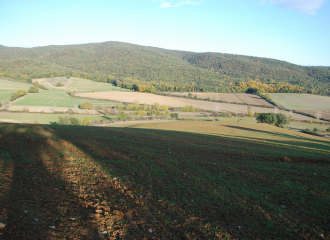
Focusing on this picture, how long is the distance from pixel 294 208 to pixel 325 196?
2.41 metres

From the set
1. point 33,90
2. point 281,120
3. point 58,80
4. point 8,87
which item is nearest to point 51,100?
point 33,90

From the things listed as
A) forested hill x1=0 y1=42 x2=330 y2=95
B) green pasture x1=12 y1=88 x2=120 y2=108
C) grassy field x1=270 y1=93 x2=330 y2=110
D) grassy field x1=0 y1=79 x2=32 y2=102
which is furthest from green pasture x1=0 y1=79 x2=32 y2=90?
grassy field x1=270 y1=93 x2=330 y2=110

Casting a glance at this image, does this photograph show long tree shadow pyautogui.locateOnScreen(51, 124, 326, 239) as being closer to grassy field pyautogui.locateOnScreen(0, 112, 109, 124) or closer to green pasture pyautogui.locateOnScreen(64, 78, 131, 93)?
grassy field pyautogui.locateOnScreen(0, 112, 109, 124)

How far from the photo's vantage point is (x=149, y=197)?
7.88m

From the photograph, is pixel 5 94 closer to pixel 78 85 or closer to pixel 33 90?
pixel 33 90

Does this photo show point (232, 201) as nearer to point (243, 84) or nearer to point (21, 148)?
point (21, 148)

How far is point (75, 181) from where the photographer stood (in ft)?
28.2

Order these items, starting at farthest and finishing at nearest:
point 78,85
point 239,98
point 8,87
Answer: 1. point 78,85
2. point 239,98
3. point 8,87

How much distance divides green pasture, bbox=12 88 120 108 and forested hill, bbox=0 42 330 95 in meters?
29.7

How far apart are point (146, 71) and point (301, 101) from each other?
10693 cm

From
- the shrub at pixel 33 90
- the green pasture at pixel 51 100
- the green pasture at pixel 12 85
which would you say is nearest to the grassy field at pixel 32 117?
the green pasture at pixel 51 100

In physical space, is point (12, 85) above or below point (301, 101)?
above

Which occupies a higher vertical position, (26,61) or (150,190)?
(26,61)

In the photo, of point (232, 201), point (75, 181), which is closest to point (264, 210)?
point (232, 201)
